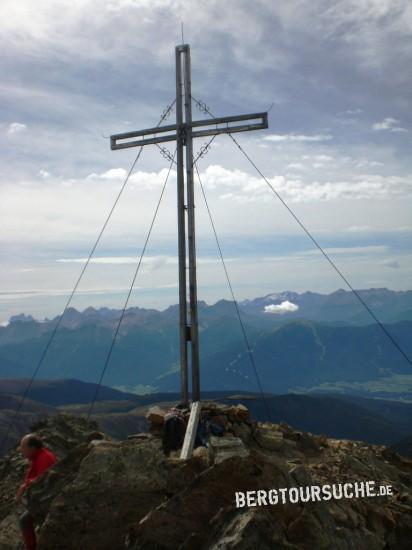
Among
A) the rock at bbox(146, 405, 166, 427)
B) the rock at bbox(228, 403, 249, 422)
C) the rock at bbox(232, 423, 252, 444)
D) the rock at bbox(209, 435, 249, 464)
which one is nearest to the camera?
the rock at bbox(209, 435, 249, 464)

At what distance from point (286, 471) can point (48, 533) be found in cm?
497

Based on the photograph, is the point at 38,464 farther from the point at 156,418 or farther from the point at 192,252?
the point at 192,252

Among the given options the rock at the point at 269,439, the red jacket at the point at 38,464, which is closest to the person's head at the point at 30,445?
the red jacket at the point at 38,464

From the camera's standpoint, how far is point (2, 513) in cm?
1301

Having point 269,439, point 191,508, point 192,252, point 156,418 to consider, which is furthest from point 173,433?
point 192,252

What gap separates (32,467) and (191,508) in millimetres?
4025

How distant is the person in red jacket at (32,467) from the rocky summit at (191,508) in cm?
22

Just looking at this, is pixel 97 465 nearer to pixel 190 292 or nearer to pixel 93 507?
pixel 93 507

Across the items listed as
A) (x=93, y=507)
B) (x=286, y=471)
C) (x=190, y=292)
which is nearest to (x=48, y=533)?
(x=93, y=507)

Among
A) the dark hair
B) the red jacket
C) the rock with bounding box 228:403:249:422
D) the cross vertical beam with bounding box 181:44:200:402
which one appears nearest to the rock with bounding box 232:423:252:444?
the rock with bounding box 228:403:249:422

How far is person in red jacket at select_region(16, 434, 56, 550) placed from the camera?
30.3 feet

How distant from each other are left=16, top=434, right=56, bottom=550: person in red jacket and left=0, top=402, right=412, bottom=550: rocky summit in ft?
0.72

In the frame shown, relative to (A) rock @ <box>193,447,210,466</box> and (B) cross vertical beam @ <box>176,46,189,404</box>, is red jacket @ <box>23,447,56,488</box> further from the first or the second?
(B) cross vertical beam @ <box>176,46,189,404</box>

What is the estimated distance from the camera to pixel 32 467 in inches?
399
